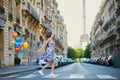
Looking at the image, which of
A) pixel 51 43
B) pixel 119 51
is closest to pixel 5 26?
pixel 51 43

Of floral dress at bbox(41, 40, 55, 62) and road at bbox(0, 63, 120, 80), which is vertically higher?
floral dress at bbox(41, 40, 55, 62)

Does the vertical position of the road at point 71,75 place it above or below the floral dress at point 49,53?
below

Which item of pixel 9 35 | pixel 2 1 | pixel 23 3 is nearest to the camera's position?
pixel 2 1

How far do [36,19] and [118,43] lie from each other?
17.1 metres

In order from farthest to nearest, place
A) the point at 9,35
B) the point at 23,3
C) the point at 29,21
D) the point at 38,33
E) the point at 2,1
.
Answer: the point at 38,33
the point at 29,21
the point at 23,3
the point at 9,35
the point at 2,1

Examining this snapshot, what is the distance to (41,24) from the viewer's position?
67562mm

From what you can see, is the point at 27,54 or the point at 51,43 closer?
the point at 51,43

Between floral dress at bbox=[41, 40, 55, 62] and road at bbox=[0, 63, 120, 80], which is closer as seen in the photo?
floral dress at bbox=[41, 40, 55, 62]

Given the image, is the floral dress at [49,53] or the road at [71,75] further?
the road at [71,75]

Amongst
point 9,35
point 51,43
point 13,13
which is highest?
point 13,13

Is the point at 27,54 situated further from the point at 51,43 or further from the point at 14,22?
the point at 51,43

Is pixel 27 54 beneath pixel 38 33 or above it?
beneath

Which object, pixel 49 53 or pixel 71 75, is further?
pixel 71 75

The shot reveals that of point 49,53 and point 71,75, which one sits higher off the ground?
point 49,53
